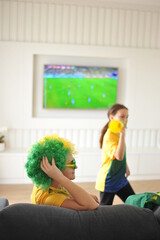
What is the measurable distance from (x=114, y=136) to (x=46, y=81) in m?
2.16

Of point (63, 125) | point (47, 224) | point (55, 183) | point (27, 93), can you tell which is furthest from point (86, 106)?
point (47, 224)

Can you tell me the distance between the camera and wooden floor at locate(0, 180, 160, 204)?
160 inches

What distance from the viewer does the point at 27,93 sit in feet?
15.3

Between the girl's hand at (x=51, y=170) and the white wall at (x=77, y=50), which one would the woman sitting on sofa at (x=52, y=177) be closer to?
the girl's hand at (x=51, y=170)

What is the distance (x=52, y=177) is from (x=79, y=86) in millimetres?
3224

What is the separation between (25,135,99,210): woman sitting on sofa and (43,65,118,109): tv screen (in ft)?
9.82

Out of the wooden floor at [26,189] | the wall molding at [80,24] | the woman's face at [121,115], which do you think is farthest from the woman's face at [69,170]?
the wall molding at [80,24]

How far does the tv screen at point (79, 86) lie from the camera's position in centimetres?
469

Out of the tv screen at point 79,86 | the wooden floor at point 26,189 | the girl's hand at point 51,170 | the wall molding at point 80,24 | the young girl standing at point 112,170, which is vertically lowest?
the wooden floor at point 26,189

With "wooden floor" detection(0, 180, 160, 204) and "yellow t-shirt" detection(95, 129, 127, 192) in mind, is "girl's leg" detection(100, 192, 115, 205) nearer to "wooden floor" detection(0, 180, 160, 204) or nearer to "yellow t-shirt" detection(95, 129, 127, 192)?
"yellow t-shirt" detection(95, 129, 127, 192)

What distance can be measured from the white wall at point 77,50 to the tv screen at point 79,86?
0.48 ft

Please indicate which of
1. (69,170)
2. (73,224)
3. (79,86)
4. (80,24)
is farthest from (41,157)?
(80,24)

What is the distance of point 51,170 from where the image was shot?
5.32 feet

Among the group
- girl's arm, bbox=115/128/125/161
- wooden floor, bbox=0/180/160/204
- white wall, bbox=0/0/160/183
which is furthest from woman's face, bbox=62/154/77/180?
white wall, bbox=0/0/160/183
